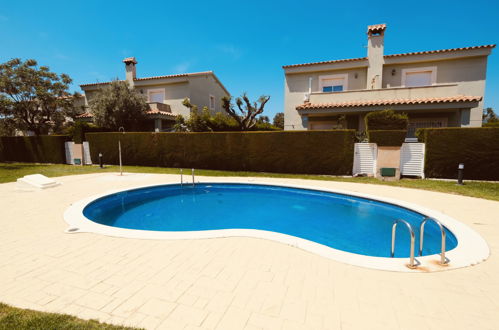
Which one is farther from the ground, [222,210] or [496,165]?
[496,165]

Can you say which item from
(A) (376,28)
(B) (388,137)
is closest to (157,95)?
(A) (376,28)

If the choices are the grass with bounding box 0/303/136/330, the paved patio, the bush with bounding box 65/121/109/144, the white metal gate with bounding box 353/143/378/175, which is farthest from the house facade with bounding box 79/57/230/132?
the grass with bounding box 0/303/136/330

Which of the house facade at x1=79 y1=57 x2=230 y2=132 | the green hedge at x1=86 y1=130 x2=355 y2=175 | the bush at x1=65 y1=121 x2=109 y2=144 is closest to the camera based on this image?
the green hedge at x1=86 y1=130 x2=355 y2=175

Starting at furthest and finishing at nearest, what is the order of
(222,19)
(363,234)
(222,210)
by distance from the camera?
(222,19) < (222,210) < (363,234)

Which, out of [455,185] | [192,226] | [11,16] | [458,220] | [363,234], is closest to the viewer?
[458,220]

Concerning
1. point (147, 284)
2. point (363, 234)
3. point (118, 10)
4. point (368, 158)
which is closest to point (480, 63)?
point (368, 158)

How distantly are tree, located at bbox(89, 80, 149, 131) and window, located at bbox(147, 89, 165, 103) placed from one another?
11.1ft

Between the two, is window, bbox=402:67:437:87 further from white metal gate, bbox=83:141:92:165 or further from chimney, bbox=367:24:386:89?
white metal gate, bbox=83:141:92:165

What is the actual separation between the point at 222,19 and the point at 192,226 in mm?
16813

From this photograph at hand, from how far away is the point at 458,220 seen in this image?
617 cm

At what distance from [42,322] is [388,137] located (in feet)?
49.1

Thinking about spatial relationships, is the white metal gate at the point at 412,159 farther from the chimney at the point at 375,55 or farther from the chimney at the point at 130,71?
the chimney at the point at 130,71

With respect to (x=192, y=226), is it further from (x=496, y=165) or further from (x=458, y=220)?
(x=496, y=165)

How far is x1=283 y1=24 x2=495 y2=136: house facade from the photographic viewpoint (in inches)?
590
